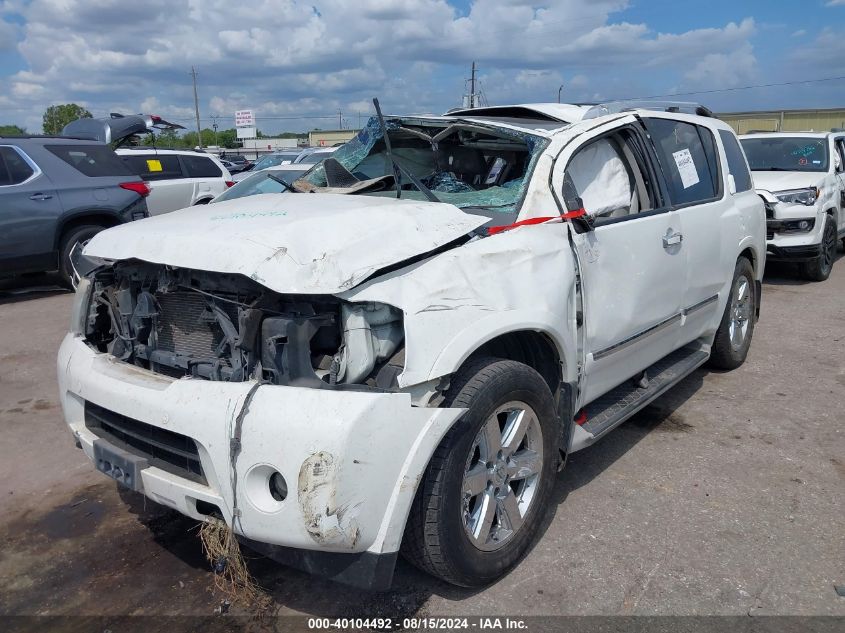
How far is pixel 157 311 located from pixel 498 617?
1.86 m

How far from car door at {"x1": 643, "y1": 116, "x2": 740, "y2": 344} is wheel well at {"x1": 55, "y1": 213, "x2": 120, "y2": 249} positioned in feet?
24.3

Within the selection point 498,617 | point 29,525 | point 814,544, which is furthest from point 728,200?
point 29,525

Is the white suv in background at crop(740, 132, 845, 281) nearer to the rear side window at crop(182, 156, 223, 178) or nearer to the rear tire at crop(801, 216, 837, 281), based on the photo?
the rear tire at crop(801, 216, 837, 281)

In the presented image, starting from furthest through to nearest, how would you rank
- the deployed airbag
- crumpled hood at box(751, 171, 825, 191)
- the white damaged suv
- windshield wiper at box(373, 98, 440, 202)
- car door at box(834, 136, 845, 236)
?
car door at box(834, 136, 845, 236)
crumpled hood at box(751, 171, 825, 191)
the deployed airbag
windshield wiper at box(373, 98, 440, 202)
the white damaged suv

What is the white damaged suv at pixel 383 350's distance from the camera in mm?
2350

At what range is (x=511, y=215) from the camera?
10.6 feet

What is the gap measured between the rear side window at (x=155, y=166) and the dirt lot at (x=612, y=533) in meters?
7.79

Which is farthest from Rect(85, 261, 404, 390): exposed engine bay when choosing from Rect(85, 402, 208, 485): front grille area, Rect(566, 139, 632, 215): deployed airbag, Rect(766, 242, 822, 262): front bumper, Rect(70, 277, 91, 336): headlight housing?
Rect(766, 242, 822, 262): front bumper

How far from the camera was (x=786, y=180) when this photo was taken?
941 centimetres

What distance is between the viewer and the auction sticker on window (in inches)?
175

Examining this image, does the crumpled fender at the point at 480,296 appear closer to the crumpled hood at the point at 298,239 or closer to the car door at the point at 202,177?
the crumpled hood at the point at 298,239

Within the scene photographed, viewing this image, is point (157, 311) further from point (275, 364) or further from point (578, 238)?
point (578, 238)

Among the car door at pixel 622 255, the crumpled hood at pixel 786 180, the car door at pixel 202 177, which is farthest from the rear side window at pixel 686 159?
the car door at pixel 202 177

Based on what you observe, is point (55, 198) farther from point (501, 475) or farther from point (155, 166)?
point (501, 475)
